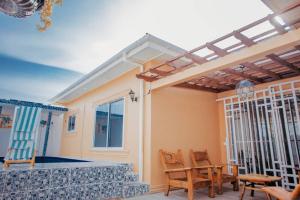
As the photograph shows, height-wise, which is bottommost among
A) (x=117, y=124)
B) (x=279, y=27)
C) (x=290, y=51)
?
(x=117, y=124)

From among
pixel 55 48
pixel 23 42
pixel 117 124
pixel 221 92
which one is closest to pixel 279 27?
pixel 221 92

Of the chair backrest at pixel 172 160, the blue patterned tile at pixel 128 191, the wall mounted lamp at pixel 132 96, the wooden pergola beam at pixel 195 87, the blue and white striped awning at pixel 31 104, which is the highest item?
the blue and white striped awning at pixel 31 104

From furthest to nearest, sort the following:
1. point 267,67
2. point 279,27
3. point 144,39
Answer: point 267,67 < point 144,39 < point 279,27

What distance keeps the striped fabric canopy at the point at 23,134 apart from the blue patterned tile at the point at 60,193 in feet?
4.53

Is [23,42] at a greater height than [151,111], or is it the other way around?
[23,42]

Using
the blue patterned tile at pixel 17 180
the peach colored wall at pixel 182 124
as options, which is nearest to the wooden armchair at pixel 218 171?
the peach colored wall at pixel 182 124

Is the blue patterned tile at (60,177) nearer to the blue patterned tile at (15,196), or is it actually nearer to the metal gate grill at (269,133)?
the blue patterned tile at (15,196)

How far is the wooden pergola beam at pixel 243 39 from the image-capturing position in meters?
2.81

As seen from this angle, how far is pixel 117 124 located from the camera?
239 inches

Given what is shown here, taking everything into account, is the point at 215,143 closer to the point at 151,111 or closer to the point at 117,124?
the point at 151,111

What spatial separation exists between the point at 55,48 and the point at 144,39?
305 cm

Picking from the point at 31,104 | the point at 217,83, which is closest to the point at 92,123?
the point at 31,104

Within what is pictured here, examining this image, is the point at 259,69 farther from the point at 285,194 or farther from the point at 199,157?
the point at 285,194

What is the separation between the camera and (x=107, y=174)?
441 centimetres
